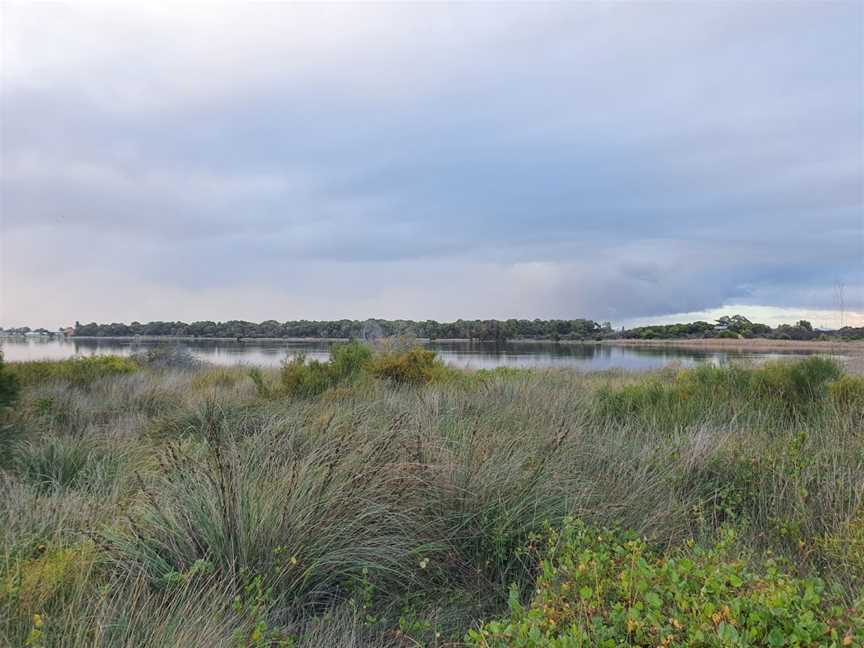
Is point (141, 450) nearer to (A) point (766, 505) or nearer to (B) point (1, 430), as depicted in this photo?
(B) point (1, 430)

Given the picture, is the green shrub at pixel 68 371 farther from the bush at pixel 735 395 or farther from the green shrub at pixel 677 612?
the green shrub at pixel 677 612

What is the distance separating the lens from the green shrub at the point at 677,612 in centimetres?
195

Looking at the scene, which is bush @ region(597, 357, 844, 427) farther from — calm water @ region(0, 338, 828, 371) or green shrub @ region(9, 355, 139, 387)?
green shrub @ region(9, 355, 139, 387)

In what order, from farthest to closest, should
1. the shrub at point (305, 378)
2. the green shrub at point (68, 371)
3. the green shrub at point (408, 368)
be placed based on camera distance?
the green shrub at point (68, 371) → the green shrub at point (408, 368) → the shrub at point (305, 378)

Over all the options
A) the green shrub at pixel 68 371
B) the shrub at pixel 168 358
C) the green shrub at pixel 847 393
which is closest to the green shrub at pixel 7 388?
the green shrub at pixel 68 371

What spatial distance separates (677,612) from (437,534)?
1.98 meters

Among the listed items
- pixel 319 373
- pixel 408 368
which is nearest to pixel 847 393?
pixel 408 368

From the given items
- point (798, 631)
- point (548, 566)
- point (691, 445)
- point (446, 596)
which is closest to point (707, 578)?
point (798, 631)

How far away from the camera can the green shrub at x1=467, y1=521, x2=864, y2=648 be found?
1947 mm

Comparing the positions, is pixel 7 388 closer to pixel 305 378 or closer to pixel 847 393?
pixel 305 378

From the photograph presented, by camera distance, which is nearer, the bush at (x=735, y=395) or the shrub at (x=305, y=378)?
the bush at (x=735, y=395)

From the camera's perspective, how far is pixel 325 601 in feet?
11.1

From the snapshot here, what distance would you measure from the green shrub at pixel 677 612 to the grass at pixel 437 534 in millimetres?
13

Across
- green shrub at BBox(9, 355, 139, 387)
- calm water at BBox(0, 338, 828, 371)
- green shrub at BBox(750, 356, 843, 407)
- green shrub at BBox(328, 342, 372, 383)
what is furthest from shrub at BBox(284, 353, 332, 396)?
green shrub at BBox(750, 356, 843, 407)
